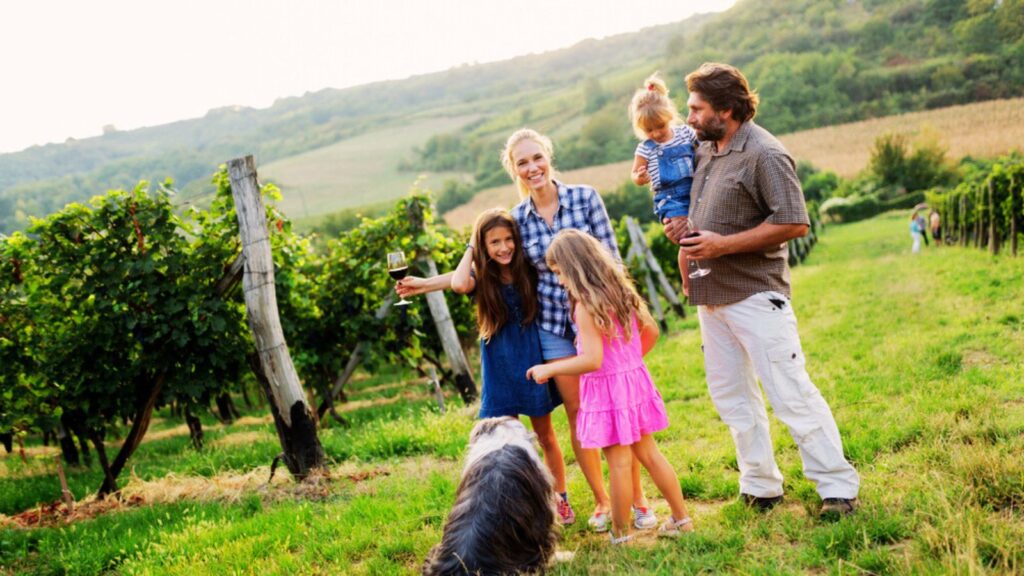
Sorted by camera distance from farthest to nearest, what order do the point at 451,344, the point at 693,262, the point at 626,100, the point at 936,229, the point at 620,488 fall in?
the point at 626,100 → the point at 936,229 → the point at 451,344 → the point at 693,262 → the point at 620,488

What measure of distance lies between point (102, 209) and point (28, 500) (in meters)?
3.00

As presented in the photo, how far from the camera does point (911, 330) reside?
774cm

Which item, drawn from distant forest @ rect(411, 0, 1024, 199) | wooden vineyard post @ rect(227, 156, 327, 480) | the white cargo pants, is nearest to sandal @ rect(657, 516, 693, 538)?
the white cargo pants

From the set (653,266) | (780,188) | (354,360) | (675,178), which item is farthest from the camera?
(653,266)

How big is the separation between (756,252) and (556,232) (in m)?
1.08

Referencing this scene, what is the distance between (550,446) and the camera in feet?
13.2

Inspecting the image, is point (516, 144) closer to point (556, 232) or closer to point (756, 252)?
point (556, 232)

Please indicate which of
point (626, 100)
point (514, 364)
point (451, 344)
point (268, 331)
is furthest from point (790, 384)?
point (626, 100)

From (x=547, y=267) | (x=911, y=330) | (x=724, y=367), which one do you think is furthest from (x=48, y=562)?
(x=911, y=330)

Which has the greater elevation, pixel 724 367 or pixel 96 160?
pixel 96 160

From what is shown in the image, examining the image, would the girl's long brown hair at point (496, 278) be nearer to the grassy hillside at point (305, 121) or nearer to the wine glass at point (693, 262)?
the wine glass at point (693, 262)

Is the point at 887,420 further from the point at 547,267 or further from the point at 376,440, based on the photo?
the point at 376,440

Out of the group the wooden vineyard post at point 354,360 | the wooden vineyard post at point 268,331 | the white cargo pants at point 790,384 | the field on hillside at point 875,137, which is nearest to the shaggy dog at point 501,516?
the white cargo pants at point 790,384

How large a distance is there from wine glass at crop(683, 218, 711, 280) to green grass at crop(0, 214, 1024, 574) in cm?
125
